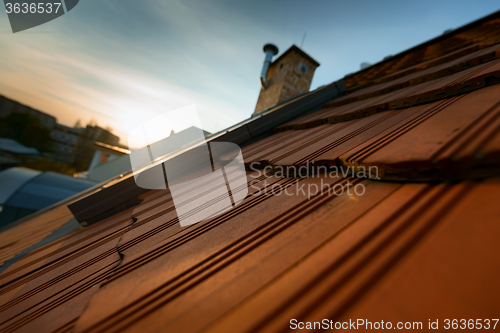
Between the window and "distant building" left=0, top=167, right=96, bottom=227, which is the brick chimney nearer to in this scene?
the window

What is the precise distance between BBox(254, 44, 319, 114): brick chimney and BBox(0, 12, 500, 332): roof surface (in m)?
9.78

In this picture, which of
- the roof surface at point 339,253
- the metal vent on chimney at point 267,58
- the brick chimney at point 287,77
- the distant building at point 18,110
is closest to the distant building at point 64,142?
the distant building at point 18,110

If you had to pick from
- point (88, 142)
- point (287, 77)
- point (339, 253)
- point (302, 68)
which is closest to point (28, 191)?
point (339, 253)

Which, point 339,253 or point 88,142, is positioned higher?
point 88,142

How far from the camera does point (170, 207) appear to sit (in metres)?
1.33

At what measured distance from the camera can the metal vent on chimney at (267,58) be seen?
40.1ft

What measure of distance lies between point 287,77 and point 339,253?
1162 cm

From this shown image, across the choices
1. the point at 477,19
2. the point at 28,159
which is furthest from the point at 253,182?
the point at 28,159

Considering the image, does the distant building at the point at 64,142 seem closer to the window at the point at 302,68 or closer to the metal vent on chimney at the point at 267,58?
the metal vent on chimney at the point at 267,58

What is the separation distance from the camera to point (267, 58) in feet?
42.0

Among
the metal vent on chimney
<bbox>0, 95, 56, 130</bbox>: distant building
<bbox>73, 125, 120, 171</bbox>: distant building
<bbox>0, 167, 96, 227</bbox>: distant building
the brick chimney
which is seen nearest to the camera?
<bbox>0, 167, 96, 227</bbox>: distant building

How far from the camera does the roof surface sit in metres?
0.35

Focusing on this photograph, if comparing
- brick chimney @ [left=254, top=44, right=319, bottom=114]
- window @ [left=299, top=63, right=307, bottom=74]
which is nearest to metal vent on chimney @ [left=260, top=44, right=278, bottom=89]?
brick chimney @ [left=254, top=44, right=319, bottom=114]

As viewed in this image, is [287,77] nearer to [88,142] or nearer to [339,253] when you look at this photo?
[339,253]
